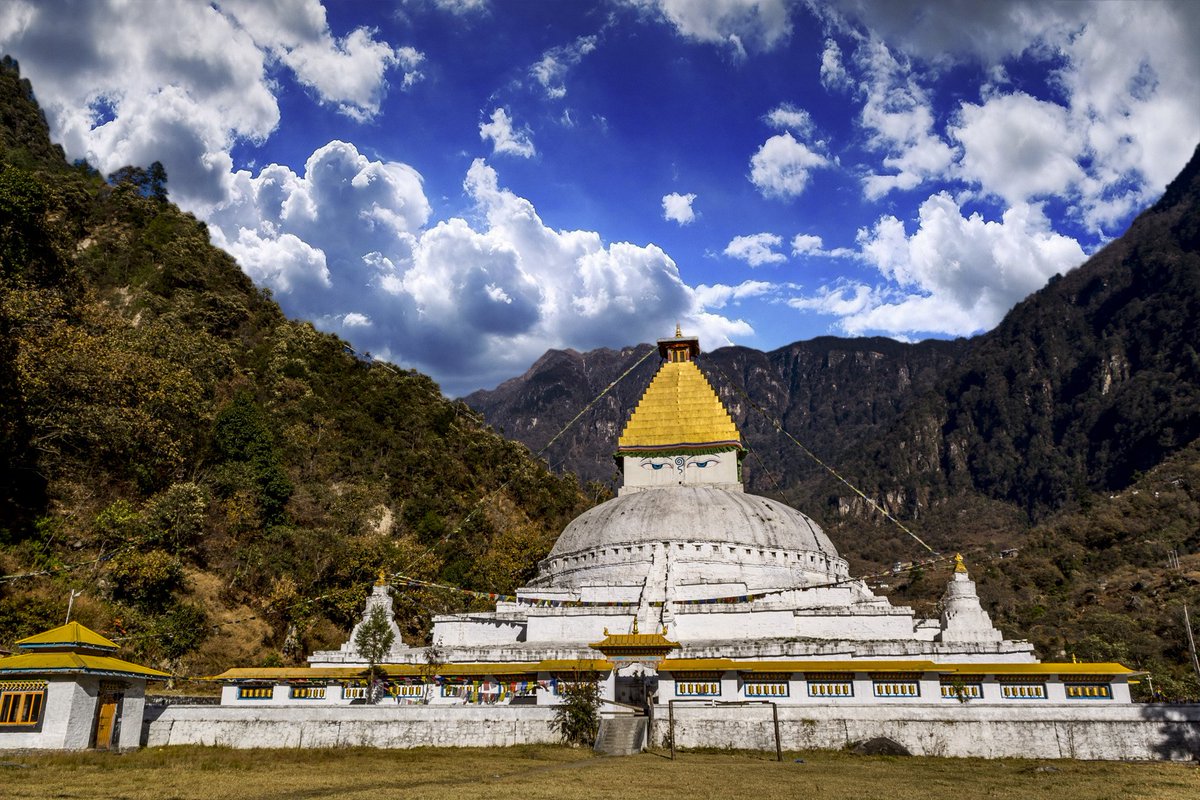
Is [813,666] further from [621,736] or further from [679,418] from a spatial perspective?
[679,418]

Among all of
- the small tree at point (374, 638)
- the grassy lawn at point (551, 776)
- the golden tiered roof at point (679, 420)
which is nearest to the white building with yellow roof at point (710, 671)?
the small tree at point (374, 638)

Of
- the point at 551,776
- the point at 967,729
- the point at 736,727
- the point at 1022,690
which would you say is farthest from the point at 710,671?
the point at 1022,690

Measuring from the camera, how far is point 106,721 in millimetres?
19641

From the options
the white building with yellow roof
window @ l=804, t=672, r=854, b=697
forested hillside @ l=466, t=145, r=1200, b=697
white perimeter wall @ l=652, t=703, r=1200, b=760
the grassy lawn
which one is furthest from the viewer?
forested hillside @ l=466, t=145, r=1200, b=697

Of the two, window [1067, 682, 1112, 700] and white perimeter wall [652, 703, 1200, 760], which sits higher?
window [1067, 682, 1112, 700]

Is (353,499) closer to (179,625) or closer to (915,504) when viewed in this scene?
(179,625)

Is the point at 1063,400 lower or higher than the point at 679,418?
higher

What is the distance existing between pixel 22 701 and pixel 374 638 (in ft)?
32.4

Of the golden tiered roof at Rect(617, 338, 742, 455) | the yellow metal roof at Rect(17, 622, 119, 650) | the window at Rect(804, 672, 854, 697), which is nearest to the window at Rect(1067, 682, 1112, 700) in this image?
the window at Rect(804, 672, 854, 697)

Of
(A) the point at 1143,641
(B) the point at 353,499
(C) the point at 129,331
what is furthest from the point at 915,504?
(C) the point at 129,331

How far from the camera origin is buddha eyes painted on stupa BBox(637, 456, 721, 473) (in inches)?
1633

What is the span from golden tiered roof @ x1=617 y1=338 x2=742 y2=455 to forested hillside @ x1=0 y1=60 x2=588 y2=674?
8.24 metres

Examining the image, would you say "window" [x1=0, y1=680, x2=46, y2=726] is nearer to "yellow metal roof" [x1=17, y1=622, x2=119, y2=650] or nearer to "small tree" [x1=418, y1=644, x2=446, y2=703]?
"yellow metal roof" [x1=17, y1=622, x2=119, y2=650]

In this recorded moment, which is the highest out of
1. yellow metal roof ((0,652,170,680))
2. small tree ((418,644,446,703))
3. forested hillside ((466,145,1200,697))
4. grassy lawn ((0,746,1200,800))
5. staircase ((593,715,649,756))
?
forested hillside ((466,145,1200,697))
